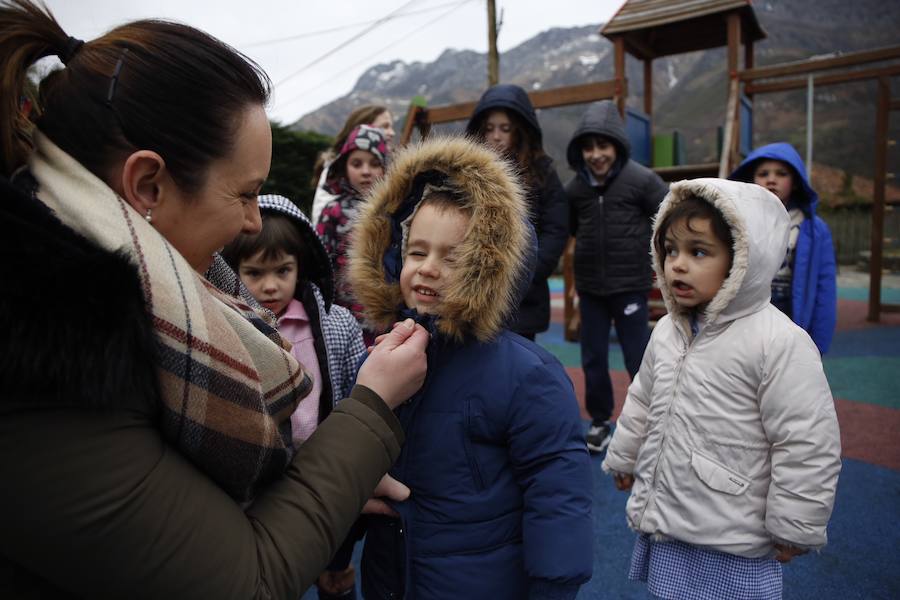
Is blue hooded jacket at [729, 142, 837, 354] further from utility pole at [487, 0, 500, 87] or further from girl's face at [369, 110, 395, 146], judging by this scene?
utility pole at [487, 0, 500, 87]

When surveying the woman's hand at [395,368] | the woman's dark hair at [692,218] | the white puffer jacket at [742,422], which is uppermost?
the woman's dark hair at [692,218]

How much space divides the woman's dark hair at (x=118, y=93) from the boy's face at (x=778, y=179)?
3101 millimetres

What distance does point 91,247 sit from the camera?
2.48 feet

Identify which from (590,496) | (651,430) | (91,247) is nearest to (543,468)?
(590,496)

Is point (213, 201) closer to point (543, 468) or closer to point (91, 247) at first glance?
point (91, 247)

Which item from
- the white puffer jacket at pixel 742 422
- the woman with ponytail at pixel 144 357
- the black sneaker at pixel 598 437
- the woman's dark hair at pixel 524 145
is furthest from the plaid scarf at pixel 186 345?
the black sneaker at pixel 598 437

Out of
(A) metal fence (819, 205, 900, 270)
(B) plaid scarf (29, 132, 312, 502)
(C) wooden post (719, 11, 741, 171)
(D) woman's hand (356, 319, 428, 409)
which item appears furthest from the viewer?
(A) metal fence (819, 205, 900, 270)

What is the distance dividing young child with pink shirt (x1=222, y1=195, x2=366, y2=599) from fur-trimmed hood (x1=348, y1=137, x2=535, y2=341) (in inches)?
14.2

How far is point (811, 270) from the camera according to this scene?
3.12 metres

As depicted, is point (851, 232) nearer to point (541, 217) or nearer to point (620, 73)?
point (620, 73)

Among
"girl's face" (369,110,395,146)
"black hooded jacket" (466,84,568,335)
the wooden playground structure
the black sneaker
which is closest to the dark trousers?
the black sneaker

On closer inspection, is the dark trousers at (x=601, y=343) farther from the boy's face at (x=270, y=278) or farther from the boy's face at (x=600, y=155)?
the boy's face at (x=270, y=278)

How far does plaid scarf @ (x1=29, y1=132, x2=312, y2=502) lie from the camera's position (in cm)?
81

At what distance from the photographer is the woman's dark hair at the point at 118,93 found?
888 mm
